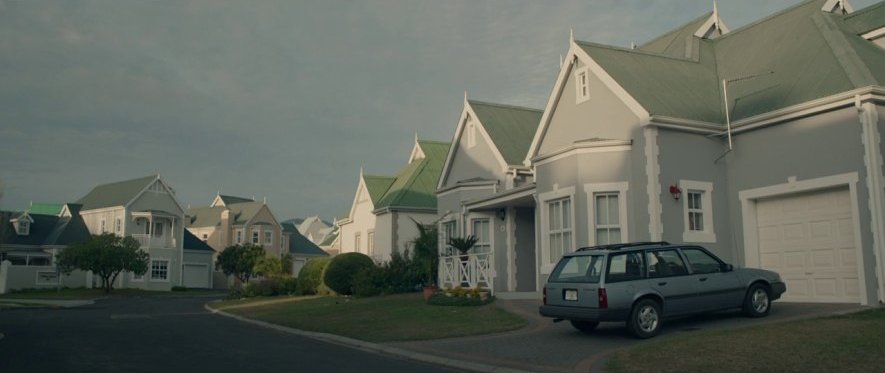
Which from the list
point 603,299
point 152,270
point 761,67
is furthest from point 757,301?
point 152,270

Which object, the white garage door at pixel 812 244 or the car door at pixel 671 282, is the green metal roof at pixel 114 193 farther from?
the car door at pixel 671 282

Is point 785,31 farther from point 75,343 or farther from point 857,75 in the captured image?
point 75,343

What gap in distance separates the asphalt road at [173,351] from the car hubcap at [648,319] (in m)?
3.96

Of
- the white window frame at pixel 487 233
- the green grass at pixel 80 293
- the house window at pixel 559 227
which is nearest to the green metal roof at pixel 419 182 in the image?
the white window frame at pixel 487 233

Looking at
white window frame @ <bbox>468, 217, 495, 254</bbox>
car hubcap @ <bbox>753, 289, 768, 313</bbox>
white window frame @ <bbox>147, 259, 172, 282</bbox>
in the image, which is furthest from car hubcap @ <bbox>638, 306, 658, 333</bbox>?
white window frame @ <bbox>147, 259, 172, 282</bbox>

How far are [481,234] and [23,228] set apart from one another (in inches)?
1783

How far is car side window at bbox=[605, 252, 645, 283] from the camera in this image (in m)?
13.2

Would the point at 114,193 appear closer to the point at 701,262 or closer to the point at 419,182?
the point at 419,182

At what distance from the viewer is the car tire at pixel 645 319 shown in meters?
12.9

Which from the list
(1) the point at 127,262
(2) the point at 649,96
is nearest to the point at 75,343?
(2) the point at 649,96

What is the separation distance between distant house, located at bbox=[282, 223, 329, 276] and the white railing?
158ft

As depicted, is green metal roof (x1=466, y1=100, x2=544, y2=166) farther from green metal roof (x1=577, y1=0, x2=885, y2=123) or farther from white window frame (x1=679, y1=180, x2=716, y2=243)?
white window frame (x1=679, y1=180, x2=716, y2=243)

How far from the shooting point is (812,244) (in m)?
16.9

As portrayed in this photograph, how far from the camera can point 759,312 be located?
1434 cm
